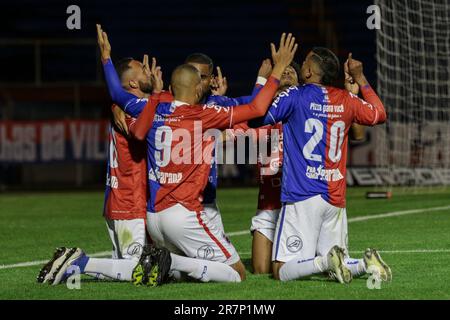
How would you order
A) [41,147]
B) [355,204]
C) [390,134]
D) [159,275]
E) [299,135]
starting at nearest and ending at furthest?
[159,275], [299,135], [355,204], [390,134], [41,147]

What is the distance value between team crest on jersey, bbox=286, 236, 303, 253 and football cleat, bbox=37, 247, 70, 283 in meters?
1.58

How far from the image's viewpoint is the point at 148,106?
7.53m

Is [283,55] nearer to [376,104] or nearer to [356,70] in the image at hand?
[356,70]

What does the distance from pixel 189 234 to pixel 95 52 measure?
52.8 ft

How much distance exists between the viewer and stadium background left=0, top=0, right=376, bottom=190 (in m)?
21.5

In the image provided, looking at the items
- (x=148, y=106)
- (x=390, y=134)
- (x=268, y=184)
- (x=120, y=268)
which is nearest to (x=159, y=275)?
(x=120, y=268)

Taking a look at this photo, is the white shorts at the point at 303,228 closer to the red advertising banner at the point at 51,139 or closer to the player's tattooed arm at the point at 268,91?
the player's tattooed arm at the point at 268,91

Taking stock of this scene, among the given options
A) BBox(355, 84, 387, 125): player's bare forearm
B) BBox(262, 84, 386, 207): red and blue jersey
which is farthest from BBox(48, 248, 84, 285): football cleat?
BBox(355, 84, 387, 125): player's bare forearm

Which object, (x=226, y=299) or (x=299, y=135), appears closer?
(x=226, y=299)

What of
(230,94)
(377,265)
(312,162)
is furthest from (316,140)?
(230,94)

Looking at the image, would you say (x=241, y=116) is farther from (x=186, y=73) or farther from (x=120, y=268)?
(x=120, y=268)

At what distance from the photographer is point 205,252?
7633 mm

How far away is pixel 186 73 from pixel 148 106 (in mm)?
355

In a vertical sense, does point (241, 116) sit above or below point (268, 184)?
above
